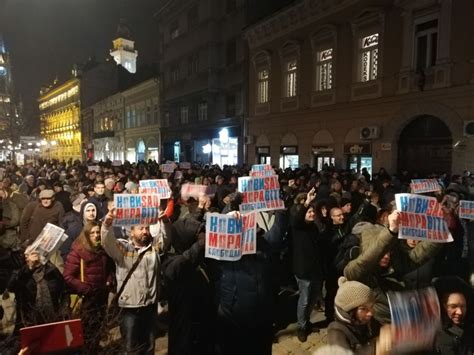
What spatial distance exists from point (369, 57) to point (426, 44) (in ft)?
8.50

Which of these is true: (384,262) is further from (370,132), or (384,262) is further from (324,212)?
(370,132)

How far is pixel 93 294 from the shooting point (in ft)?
13.8

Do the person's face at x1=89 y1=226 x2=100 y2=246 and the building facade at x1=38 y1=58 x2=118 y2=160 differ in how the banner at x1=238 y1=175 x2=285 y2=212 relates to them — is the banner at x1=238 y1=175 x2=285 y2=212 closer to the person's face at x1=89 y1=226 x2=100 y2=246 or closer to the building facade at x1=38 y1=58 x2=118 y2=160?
the person's face at x1=89 y1=226 x2=100 y2=246

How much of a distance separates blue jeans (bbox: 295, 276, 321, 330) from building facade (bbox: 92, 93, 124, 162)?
1681 inches

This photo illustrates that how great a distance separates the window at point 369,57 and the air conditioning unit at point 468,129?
4.61 metres

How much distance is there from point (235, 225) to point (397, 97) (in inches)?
537

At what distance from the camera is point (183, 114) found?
32094 millimetres

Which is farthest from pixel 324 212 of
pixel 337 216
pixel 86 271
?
pixel 86 271

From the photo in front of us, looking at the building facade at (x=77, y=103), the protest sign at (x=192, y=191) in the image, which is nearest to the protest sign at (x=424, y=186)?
the protest sign at (x=192, y=191)

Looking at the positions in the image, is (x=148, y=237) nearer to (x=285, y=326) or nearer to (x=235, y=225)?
(x=235, y=225)

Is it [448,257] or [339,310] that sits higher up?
[339,310]

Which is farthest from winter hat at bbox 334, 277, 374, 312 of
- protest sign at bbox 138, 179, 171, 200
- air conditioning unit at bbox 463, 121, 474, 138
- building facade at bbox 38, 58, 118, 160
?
building facade at bbox 38, 58, 118, 160

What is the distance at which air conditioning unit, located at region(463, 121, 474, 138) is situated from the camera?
41.1 ft

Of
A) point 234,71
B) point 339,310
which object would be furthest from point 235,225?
point 234,71
